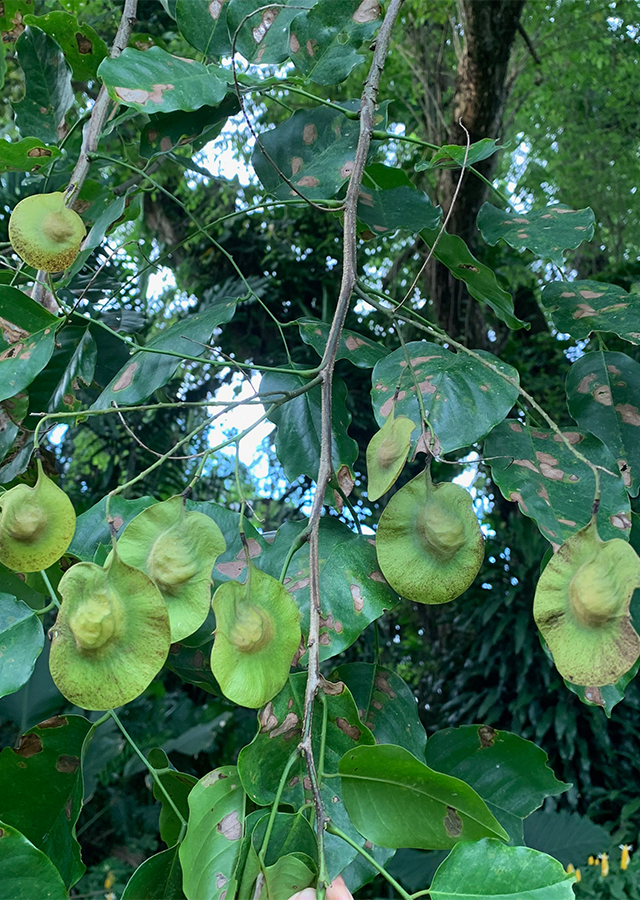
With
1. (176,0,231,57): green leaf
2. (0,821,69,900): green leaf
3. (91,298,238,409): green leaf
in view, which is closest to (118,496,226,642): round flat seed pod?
(0,821,69,900): green leaf

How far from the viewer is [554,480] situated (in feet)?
1.55

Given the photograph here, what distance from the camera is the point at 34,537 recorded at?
1.13 feet

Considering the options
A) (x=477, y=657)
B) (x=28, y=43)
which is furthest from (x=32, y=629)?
(x=477, y=657)

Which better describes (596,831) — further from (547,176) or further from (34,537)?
(547,176)

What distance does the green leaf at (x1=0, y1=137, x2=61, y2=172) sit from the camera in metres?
0.56

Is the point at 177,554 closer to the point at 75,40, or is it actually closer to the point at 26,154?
the point at 26,154

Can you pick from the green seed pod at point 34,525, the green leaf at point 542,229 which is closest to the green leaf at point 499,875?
the green seed pod at point 34,525

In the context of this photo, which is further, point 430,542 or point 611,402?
point 611,402

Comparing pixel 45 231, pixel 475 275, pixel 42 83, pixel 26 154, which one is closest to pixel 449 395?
pixel 475 275

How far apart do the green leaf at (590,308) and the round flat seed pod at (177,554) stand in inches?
14.5

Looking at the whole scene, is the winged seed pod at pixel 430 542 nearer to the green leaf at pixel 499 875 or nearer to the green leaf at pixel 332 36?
the green leaf at pixel 499 875

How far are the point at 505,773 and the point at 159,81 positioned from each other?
0.54 metres

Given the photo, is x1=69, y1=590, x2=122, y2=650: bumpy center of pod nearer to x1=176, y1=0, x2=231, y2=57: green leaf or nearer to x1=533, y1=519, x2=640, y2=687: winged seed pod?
x1=533, y1=519, x2=640, y2=687: winged seed pod

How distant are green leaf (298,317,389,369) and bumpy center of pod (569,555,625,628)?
0.30 meters
